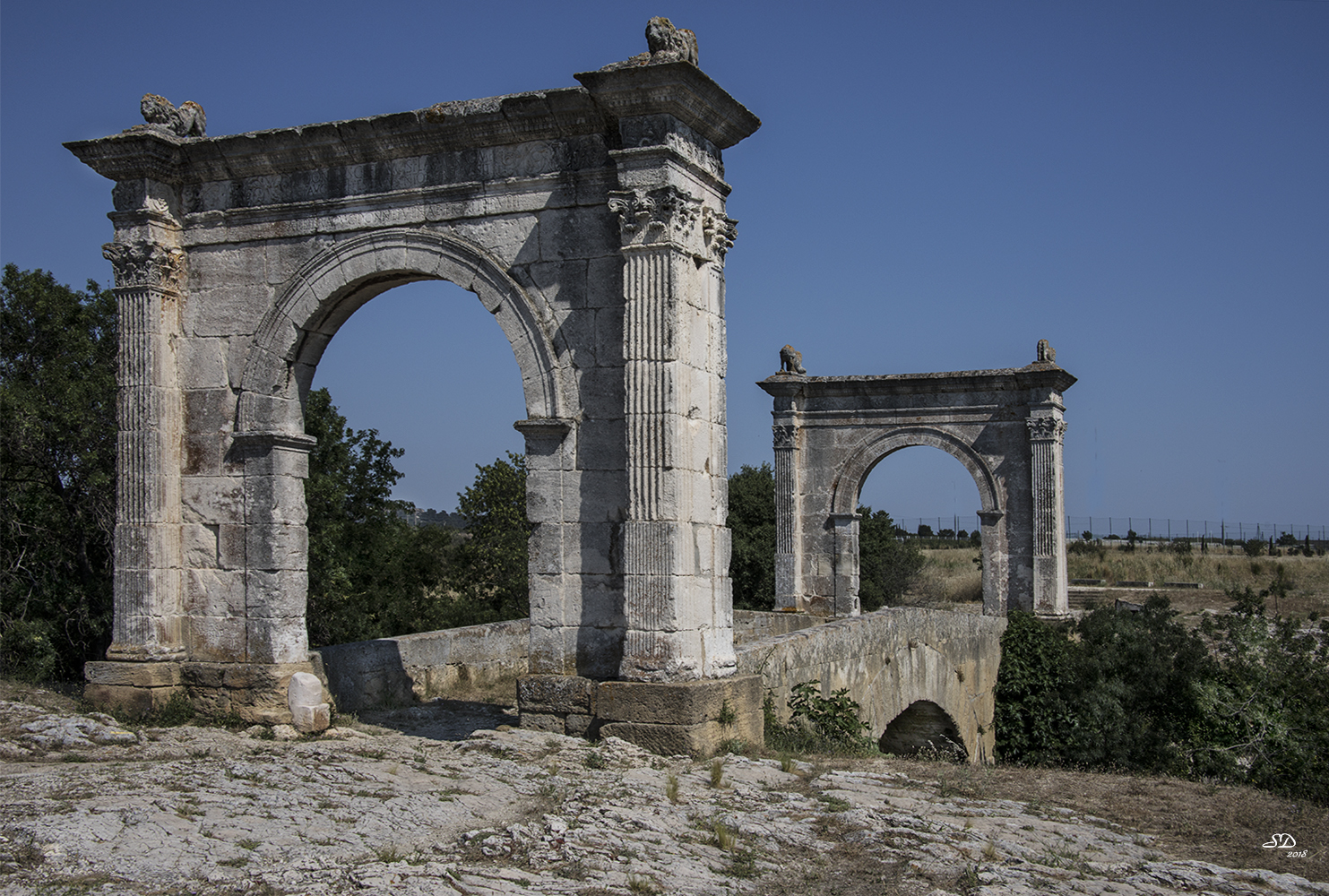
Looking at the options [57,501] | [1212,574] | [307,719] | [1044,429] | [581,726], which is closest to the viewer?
[581,726]

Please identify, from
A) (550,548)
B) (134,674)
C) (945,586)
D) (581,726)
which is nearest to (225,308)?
(134,674)

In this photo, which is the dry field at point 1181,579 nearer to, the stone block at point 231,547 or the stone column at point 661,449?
the stone column at point 661,449

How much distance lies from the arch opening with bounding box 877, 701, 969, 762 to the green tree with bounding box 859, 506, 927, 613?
41.4 ft

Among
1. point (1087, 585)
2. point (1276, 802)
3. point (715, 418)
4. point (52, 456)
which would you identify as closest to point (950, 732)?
point (1276, 802)

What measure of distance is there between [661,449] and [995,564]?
42.4 ft

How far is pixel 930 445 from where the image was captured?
19234 millimetres

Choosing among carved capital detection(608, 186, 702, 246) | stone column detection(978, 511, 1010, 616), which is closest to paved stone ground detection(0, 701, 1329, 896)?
carved capital detection(608, 186, 702, 246)

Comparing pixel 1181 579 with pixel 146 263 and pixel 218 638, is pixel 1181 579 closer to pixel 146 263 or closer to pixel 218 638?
pixel 218 638

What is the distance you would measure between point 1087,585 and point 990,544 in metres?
14.6

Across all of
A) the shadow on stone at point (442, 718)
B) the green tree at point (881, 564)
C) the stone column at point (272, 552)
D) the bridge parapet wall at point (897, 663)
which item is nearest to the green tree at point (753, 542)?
the green tree at point (881, 564)

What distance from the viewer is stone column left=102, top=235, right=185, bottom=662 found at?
28.5 feet

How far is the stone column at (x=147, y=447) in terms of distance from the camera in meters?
8.67

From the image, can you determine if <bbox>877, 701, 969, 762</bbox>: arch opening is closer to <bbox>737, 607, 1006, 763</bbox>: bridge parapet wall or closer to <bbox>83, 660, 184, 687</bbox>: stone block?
<bbox>737, 607, 1006, 763</bbox>: bridge parapet wall

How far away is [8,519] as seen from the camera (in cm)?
1171
